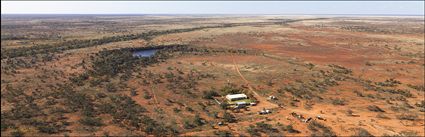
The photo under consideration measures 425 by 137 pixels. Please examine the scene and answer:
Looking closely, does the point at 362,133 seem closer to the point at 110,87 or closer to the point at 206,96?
the point at 206,96

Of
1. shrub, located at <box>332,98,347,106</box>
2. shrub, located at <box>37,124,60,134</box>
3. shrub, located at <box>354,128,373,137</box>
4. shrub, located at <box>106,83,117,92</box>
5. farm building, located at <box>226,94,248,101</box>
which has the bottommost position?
shrub, located at <box>354,128,373,137</box>

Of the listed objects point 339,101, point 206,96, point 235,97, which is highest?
point 235,97

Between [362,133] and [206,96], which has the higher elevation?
[206,96]

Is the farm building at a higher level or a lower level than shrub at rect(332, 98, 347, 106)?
higher

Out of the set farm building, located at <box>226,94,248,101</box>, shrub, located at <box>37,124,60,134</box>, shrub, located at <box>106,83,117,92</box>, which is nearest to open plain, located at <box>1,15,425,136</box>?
shrub, located at <box>37,124,60,134</box>

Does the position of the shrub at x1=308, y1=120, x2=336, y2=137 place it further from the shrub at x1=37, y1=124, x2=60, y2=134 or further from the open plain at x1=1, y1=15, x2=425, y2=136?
the shrub at x1=37, y1=124, x2=60, y2=134

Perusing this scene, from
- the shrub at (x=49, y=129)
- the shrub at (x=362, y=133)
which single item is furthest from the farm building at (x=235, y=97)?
the shrub at (x=49, y=129)

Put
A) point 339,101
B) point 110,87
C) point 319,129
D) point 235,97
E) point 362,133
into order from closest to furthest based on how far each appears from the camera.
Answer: point 362,133, point 319,129, point 235,97, point 339,101, point 110,87

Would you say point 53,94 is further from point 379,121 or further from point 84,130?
point 379,121

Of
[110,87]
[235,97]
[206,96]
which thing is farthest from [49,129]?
[235,97]

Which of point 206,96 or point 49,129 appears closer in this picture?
point 49,129

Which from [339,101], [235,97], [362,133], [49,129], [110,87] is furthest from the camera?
[110,87]

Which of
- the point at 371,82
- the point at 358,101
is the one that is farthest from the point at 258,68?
the point at 358,101
